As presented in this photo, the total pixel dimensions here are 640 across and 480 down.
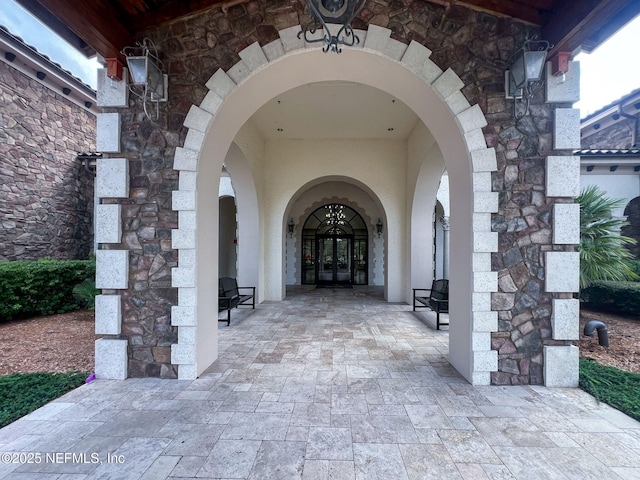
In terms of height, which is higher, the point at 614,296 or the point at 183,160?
the point at 183,160

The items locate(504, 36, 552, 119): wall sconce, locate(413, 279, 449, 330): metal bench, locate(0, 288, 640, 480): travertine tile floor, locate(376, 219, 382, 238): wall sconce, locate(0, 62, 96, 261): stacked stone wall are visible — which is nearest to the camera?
locate(0, 288, 640, 480): travertine tile floor

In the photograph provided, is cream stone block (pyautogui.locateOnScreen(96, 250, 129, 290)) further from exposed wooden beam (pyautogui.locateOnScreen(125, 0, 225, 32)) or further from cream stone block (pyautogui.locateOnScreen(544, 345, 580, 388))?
cream stone block (pyautogui.locateOnScreen(544, 345, 580, 388))

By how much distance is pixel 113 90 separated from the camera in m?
3.08

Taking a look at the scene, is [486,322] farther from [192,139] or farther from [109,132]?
[109,132]

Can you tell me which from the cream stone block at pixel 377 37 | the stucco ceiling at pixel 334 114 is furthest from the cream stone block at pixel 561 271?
the stucco ceiling at pixel 334 114

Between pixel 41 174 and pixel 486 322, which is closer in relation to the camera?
pixel 486 322

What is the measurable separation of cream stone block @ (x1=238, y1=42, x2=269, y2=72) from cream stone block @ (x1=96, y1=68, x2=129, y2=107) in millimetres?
1273

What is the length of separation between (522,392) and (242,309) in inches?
203

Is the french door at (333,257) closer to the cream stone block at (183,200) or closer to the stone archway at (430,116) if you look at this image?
the stone archway at (430,116)

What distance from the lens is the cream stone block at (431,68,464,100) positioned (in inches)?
117

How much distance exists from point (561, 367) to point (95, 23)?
5474 mm

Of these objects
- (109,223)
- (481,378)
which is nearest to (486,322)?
(481,378)

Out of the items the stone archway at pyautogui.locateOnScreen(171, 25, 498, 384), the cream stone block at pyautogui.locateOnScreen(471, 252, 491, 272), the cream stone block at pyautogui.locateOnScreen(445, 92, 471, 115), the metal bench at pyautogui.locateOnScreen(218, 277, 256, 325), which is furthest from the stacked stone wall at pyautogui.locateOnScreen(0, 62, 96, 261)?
the cream stone block at pyautogui.locateOnScreen(471, 252, 491, 272)

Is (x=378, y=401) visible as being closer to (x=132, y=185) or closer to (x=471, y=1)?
(x=132, y=185)
